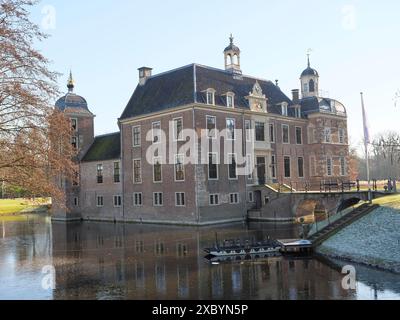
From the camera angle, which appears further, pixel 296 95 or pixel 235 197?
pixel 296 95

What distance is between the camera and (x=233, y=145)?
41875 millimetres

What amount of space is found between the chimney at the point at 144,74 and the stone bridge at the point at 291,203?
57.1 ft

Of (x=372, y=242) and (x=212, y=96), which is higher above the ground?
(x=212, y=96)

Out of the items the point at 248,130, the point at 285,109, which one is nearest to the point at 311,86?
the point at 285,109

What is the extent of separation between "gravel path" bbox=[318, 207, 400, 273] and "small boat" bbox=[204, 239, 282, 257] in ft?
8.42

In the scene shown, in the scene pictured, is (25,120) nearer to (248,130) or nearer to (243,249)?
(243,249)

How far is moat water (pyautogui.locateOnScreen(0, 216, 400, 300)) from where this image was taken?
15.5 m

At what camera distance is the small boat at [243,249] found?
22.8 metres

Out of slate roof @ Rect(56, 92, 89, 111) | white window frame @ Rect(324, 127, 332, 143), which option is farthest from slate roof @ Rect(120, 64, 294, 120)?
slate roof @ Rect(56, 92, 89, 111)

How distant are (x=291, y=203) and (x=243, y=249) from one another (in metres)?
18.0

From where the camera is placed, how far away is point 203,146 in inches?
1543
